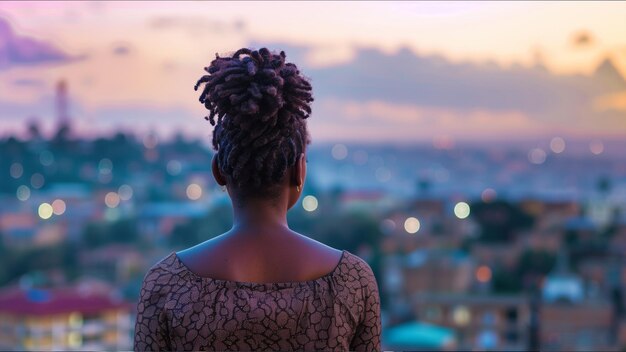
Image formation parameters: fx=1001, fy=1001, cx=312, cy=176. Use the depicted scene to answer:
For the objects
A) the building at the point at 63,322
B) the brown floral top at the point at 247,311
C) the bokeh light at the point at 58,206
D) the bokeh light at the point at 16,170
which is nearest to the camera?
the brown floral top at the point at 247,311

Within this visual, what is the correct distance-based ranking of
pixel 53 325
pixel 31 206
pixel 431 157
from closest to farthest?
1. pixel 53 325
2. pixel 31 206
3. pixel 431 157

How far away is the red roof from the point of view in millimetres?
19000

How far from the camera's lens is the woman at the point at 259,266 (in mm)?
964

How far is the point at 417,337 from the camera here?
18047 mm

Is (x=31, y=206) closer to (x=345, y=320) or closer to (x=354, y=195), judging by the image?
(x=354, y=195)

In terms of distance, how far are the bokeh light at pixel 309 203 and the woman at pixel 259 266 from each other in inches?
1199

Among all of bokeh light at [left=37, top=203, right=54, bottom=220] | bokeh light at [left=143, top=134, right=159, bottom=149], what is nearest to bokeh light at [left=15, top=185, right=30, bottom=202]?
bokeh light at [left=37, top=203, right=54, bottom=220]

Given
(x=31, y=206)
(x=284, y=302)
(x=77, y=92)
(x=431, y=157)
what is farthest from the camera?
(x=431, y=157)

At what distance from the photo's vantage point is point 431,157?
35281 mm

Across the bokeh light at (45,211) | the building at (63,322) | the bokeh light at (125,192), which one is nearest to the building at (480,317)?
the building at (63,322)

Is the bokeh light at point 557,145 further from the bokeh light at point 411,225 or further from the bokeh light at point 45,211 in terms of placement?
the bokeh light at point 45,211

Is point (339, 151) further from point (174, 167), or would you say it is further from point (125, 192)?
point (125, 192)

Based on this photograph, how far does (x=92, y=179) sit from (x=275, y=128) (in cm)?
3090

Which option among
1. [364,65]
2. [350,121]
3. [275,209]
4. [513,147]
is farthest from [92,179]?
[275,209]
